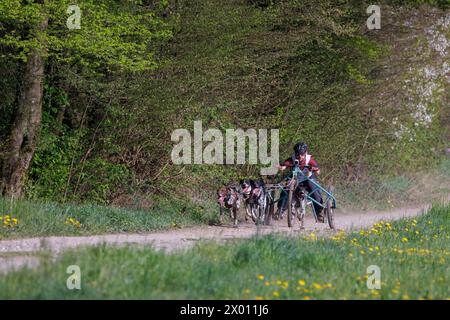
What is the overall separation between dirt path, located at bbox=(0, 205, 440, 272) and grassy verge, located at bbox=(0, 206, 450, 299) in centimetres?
63

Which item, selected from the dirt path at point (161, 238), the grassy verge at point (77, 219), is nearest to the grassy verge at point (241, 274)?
the dirt path at point (161, 238)

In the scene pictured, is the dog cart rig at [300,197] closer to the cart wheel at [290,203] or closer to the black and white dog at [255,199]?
the cart wheel at [290,203]

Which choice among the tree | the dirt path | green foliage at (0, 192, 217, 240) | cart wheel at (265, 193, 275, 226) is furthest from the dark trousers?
the tree

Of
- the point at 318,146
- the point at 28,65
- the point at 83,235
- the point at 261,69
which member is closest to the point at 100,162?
the point at 28,65

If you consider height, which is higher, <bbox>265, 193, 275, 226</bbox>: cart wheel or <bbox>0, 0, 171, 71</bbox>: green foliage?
<bbox>0, 0, 171, 71</bbox>: green foliage

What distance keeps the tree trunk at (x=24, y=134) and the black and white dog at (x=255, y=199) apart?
15.4 feet

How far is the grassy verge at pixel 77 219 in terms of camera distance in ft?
44.1

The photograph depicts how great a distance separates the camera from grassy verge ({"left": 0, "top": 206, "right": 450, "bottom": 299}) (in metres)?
7.90

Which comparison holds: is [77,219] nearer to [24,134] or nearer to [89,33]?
[24,134]

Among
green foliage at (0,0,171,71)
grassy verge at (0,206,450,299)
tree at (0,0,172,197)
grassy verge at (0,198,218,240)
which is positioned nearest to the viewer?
grassy verge at (0,206,450,299)

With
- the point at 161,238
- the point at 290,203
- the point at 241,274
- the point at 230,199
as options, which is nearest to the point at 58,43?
the point at 161,238

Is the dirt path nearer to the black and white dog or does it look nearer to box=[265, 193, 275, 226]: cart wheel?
box=[265, 193, 275, 226]: cart wheel

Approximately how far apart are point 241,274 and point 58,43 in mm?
7497

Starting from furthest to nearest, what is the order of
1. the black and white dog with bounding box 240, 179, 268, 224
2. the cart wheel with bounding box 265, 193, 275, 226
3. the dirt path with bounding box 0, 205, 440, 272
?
1. the cart wheel with bounding box 265, 193, 275, 226
2. the black and white dog with bounding box 240, 179, 268, 224
3. the dirt path with bounding box 0, 205, 440, 272
